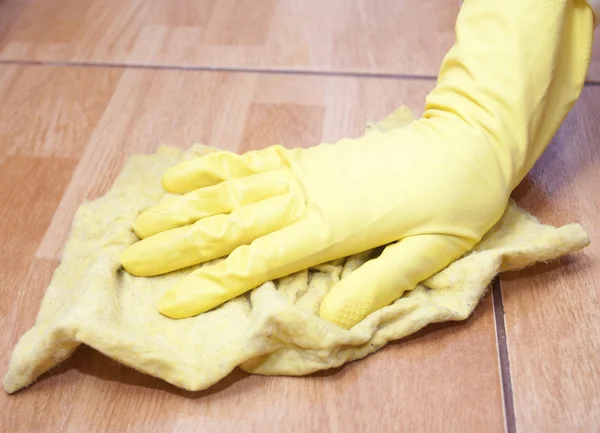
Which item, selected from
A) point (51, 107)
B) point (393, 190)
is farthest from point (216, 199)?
point (51, 107)

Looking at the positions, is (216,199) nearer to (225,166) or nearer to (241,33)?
(225,166)

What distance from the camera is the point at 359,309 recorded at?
713 mm

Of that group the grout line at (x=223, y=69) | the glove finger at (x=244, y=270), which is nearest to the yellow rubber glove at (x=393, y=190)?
the glove finger at (x=244, y=270)

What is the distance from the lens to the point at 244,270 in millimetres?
712

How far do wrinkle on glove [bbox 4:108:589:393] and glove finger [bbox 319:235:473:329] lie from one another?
0.6 inches

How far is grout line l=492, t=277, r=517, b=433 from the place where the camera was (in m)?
0.67

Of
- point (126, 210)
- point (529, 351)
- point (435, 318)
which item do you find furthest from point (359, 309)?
point (126, 210)

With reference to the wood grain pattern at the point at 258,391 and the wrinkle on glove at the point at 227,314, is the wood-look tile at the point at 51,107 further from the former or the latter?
the wrinkle on glove at the point at 227,314

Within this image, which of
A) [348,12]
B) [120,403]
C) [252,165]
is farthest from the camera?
[348,12]

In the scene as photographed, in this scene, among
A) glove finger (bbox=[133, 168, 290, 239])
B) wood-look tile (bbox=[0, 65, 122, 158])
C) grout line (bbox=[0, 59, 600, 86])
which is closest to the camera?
glove finger (bbox=[133, 168, 290, 239])

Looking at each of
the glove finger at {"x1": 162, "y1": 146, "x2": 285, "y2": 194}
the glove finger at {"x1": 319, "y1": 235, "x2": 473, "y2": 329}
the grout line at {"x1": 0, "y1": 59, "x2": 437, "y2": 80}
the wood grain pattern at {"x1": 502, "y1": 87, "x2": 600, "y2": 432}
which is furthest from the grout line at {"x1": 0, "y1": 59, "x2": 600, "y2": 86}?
the glove finger at {"x1": 319, "y1": 235, "x2": 473, "y2": 329}

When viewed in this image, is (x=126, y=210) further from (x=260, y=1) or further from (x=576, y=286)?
(x=260, y=1)

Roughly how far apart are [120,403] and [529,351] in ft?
1.45

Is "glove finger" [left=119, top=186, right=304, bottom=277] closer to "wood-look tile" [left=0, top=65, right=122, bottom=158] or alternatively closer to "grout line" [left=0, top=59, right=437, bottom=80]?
"wood-look tile" [left=0, top=65, right=122, bottom=158]
